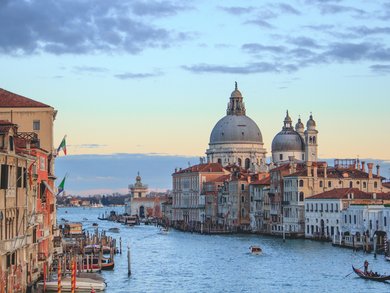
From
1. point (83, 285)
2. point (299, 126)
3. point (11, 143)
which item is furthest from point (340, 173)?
point (11, 143)

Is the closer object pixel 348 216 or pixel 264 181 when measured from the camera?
pixel 348 216

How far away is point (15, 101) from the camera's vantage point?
1371 inches

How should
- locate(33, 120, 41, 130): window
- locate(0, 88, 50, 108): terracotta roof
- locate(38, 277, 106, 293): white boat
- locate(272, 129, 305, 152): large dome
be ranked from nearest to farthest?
locate(38, 277, 106, 293): white boat
locate(0, 88, 50, 108): terracotta roof
locate(33, 120, 41, 130): window
locate(272, 129, 305, 152): large dome

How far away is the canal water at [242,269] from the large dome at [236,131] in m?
53.7

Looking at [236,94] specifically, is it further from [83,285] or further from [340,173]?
[83,285]

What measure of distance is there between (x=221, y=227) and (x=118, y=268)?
43.2m

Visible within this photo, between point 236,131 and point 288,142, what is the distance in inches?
335

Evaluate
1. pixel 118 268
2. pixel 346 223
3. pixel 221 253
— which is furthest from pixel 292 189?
pixel 118 268

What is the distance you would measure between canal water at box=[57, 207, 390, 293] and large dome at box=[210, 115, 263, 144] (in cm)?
5369

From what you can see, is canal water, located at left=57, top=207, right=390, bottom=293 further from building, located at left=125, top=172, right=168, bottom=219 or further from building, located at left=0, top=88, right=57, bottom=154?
building, located at left=125, top=172, right=168, bottom=219

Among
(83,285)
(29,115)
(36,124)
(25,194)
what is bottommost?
(83,285)

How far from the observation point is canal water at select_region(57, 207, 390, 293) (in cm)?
3409

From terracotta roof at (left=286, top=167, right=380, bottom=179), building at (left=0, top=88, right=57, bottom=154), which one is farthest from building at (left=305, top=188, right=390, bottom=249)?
building at (left=0, top=88, right=57, bottom=154)

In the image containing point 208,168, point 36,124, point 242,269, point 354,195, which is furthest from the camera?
point 208,168
